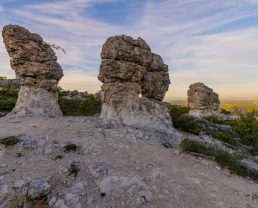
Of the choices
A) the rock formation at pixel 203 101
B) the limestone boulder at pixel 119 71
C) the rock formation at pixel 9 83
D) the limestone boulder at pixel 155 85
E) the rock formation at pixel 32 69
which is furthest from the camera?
the rock formation at pixel 9 83

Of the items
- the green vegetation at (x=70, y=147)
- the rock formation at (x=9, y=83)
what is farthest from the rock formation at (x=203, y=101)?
the green vegetation at (x=70, y=147)

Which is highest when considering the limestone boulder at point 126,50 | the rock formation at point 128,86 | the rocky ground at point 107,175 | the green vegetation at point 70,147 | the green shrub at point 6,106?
the limestone boulder at point 126,50

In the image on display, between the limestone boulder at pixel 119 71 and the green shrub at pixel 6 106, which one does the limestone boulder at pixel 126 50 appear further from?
the green shrub at pixel 6 106

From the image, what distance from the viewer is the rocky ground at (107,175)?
1215 centimetres

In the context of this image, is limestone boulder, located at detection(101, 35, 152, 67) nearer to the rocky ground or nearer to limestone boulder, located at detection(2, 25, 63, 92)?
limestone boulder, located at detection(2, 25, 63, 92)

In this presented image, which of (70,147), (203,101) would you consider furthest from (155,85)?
(203,101)

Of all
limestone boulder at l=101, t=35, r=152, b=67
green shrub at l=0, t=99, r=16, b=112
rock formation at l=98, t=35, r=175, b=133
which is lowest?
green shrub at l=0, t=99, r=16, b=112

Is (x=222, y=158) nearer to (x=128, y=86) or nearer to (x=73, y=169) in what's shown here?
(x=73, y=169)

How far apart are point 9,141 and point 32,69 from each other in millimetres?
12093

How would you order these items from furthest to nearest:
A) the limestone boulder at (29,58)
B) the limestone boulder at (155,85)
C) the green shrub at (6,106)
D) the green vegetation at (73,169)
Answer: the green shrub at (6,106) → the limestone boulder at (29,58) → the limestone boulder at (155,85) → the green vegetation at (73,169)

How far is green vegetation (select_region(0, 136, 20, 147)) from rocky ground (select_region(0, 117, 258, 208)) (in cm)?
21

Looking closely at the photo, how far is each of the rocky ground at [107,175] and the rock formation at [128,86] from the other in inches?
195

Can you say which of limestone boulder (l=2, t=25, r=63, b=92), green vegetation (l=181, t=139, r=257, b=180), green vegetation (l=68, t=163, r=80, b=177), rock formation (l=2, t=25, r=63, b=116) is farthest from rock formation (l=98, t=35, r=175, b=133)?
green vegetation (l=68, t=163, r=80, b=177)

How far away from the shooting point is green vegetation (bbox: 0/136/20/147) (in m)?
Result: 16.1
